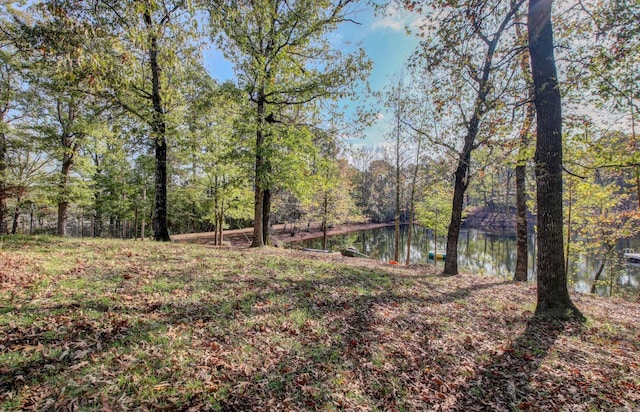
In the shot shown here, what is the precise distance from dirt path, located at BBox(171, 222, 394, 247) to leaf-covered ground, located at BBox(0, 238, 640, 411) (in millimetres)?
16108

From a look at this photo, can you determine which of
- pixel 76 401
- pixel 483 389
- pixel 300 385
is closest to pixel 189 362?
pixel 76 401

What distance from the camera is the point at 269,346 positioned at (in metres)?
3.61

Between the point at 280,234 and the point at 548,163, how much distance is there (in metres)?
30.3

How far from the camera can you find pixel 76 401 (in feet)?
7.59

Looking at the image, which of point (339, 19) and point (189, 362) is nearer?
point (189, 362)

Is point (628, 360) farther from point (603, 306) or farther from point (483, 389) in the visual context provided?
point (603, 306)

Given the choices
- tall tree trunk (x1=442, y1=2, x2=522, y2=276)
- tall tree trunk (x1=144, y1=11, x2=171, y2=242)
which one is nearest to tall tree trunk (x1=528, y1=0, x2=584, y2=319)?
tall tree trunk (x1=442, y1=2, x2=522, y2=276)

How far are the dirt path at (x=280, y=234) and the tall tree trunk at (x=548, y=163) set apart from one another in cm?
1751

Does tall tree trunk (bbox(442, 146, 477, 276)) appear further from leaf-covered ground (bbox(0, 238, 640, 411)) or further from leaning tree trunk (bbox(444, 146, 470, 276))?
leaf-covered ground (bbox(0, 238, 640, 411))

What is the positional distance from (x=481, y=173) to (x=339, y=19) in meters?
6.90

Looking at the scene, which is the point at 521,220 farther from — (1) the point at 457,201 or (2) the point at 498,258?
(2) the point at 498,258

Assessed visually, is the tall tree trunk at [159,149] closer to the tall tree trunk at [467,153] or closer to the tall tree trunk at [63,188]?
the tall tree trunk at [63,188]

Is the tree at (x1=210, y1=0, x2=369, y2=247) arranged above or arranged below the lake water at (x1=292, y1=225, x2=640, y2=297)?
above

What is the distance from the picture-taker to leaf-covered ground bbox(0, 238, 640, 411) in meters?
2.68
